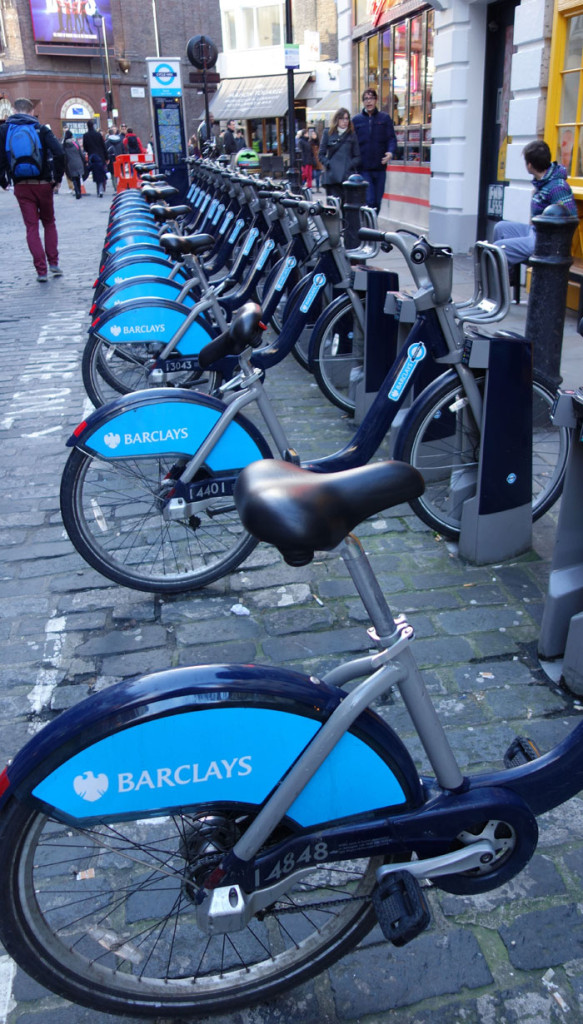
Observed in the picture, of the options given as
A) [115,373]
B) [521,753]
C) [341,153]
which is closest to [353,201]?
[115,373]

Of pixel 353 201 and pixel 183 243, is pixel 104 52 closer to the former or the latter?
pixel 353 201

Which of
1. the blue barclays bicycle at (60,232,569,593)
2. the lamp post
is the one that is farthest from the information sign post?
the lamp post

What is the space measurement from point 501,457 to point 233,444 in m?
1.15

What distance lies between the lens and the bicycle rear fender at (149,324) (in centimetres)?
525

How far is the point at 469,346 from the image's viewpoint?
3.61 metres

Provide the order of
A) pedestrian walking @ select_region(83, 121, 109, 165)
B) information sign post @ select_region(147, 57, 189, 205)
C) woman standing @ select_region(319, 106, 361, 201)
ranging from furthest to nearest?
pedestrian walking @ select_region(83, 121, 109, 165), information sign post @ select_region(147, 57, 189, 205), woman standing @ select_region(319, 106, 361, 201)

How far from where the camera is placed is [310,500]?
1521 millimetres

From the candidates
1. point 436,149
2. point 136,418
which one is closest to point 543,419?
point 136,418

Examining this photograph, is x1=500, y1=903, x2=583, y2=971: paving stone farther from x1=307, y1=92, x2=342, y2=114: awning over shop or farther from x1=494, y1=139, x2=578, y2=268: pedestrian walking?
Result: x1=307, y1=92, x2=342, y2=114: awning over shop

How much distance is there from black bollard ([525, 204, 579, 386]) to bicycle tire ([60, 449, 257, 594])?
2285mm

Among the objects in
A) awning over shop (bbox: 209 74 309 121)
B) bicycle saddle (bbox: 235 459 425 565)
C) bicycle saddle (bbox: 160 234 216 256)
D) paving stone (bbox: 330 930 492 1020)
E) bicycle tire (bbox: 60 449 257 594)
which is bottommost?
paving stone (bbox: 330 930 492 1020)

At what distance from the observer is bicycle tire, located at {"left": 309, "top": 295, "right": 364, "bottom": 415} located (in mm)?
5504

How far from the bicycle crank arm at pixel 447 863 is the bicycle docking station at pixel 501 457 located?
200cm

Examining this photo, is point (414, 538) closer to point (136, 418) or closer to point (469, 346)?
point (469, 346)
